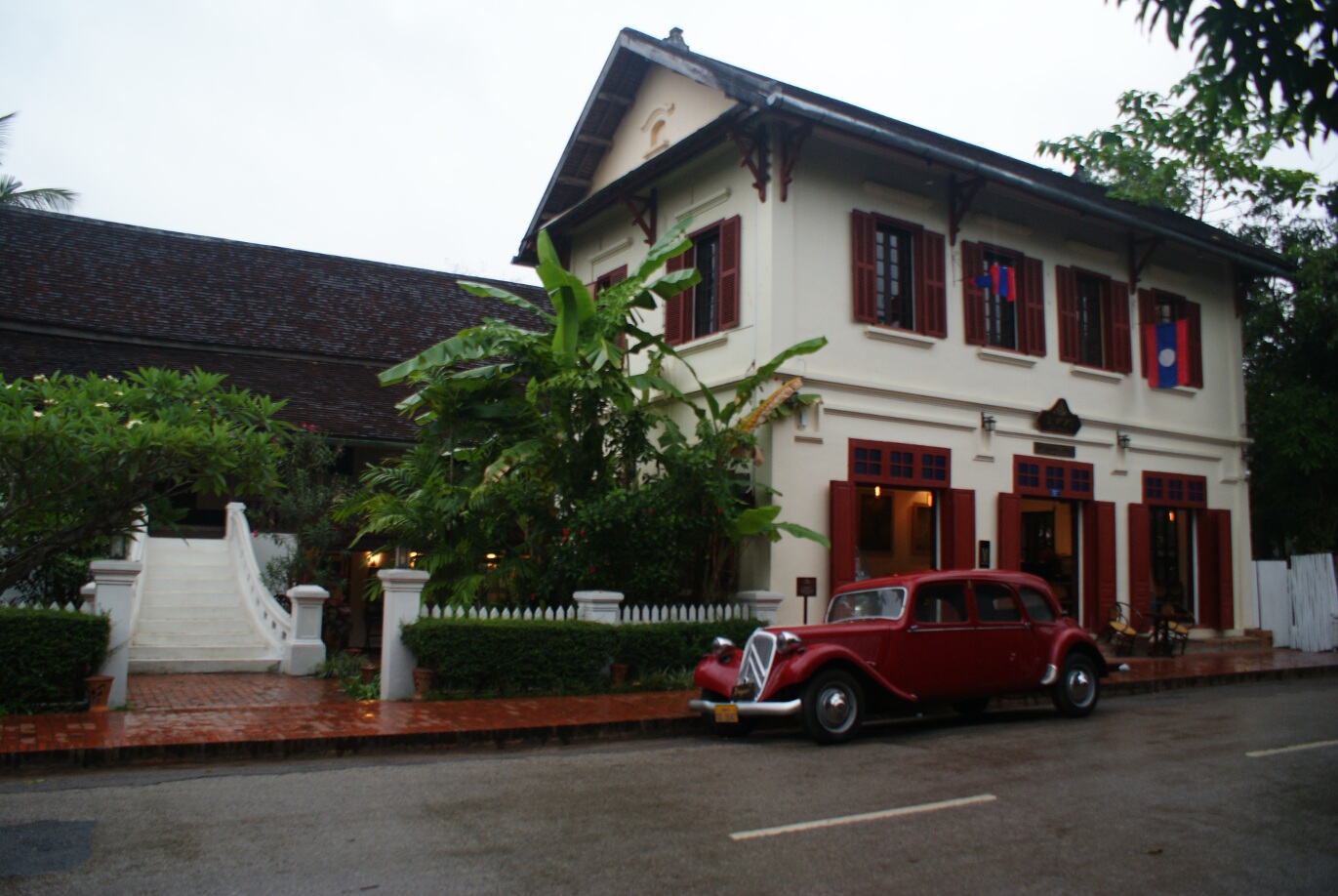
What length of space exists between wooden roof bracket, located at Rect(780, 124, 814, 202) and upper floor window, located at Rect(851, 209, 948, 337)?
1410mm

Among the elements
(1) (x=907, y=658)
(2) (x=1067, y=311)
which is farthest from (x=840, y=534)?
(2) (x=1067, y=311)

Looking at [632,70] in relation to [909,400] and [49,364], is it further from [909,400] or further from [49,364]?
[49,364]

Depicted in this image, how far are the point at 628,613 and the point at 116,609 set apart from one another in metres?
5.44

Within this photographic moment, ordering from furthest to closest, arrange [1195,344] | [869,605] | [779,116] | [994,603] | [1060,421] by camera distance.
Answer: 1. [1195,344]
2. [1060,421]
3. [779,116]
4. [994,603]
5. [869,605]

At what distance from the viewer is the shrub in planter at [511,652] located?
11.6 m

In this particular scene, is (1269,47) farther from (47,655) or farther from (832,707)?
(47,655)

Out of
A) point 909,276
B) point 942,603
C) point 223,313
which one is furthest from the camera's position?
point 223,313

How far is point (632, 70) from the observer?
59.2 feet

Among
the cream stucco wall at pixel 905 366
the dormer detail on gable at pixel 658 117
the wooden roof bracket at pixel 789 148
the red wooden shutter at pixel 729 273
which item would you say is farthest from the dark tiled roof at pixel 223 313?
the wooden roof bracket at pixel 789 148

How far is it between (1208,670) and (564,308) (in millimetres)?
9925

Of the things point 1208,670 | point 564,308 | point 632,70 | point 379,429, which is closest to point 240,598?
point 379,429

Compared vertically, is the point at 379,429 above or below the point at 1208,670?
above

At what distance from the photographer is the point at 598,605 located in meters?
12.7

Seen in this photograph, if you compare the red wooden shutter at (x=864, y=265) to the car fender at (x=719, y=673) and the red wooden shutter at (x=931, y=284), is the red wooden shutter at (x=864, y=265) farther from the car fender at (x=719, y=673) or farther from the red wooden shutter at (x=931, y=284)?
the car fender at (x=719, y=673)
